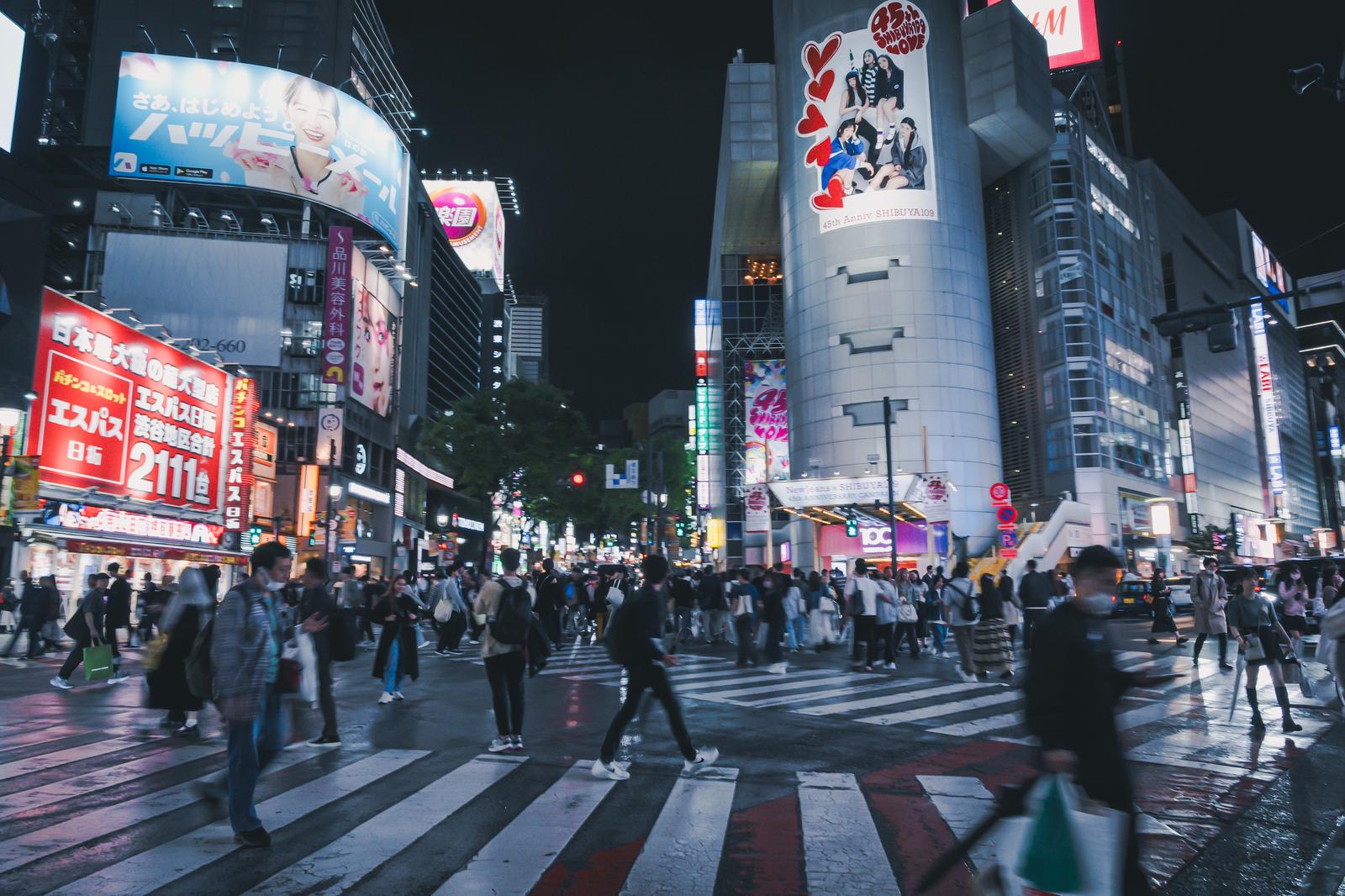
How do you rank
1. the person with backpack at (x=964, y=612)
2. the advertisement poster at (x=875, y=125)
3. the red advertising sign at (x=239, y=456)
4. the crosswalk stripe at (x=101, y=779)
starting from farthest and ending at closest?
the advertisement poster at (x=875, y=125) → the red advertising sign at (x=239, y=456) → the person with backpack at (x=964, y=612) → the crosswalk stripe at (x=101, y=779)

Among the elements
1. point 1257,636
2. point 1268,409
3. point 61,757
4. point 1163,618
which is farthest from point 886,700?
point 1268,409

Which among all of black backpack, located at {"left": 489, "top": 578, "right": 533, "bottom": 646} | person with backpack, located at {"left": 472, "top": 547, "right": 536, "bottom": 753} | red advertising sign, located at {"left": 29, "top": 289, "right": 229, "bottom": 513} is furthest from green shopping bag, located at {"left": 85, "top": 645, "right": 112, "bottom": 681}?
red advertising sign, located at {"left": 29, "top": 289, "right": 229, "bottom": 513}

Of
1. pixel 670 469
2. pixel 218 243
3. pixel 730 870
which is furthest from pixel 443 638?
pixel 670 469

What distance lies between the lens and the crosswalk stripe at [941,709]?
1038 centimetres

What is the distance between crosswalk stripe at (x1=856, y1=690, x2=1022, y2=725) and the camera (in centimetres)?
1038

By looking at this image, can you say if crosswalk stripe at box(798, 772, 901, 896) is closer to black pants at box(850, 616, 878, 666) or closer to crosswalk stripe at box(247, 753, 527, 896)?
crosswalk stripe at box(247, 753, 527, 896)

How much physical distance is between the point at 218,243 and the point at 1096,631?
4953 cm

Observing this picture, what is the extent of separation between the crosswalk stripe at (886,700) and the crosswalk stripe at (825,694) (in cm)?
48

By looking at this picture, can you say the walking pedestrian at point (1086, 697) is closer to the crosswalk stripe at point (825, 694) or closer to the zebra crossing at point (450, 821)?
the zebra crossing at point (450, 821)

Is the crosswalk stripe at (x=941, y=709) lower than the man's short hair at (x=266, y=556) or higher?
lower

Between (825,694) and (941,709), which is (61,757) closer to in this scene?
(825,694)

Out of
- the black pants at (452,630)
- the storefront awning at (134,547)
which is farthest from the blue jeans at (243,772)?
the storefront awning at (134,547)

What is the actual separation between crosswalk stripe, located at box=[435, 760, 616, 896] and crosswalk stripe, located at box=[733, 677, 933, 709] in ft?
16.1

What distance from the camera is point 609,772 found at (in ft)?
23.4
